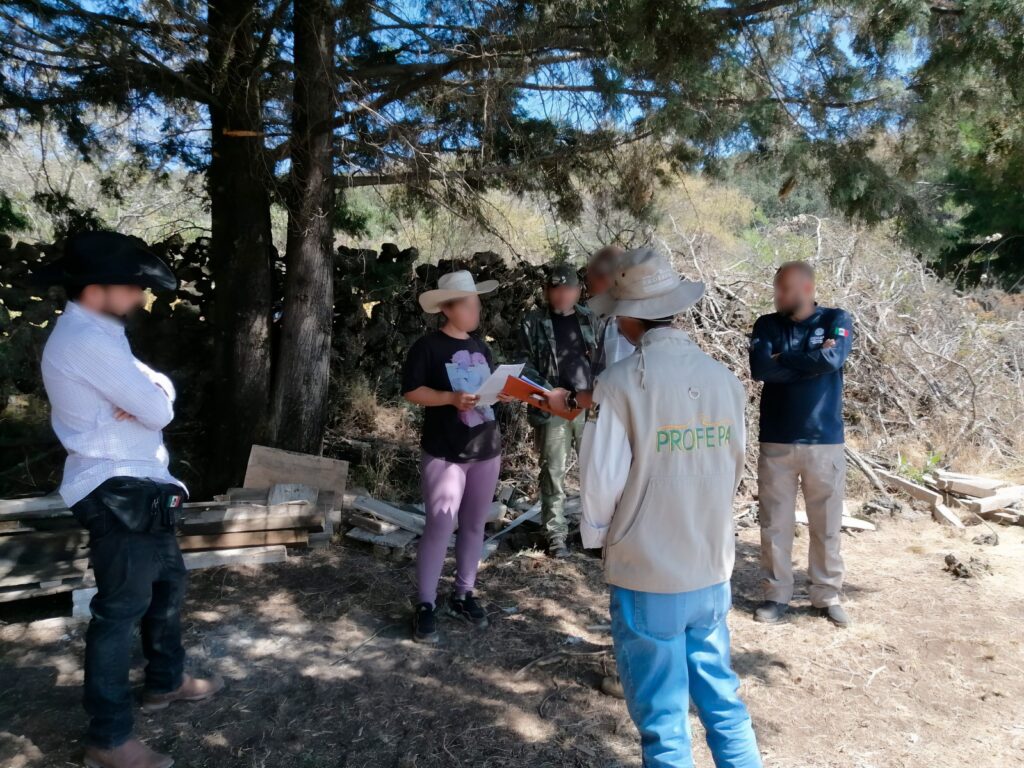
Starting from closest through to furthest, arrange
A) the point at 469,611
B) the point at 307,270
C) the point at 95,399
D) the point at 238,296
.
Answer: the point at 95,399 < the point at 469,611 < the point at 307,270 < the point at 238,296

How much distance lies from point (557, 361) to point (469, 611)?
1.80 m

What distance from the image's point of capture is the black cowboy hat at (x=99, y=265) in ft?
8.73

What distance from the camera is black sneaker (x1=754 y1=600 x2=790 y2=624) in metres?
4.36

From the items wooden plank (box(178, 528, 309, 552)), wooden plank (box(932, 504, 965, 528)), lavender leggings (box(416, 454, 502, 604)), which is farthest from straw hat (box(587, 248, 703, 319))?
wooden plank (box(932, 504, 965, 528))

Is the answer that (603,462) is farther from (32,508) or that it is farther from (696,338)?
(696,338)

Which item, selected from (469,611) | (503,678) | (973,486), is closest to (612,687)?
(503,678)

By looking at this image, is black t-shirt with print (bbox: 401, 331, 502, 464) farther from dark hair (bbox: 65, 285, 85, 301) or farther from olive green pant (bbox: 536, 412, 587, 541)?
dark hair (bbox: 65, 285, 85, 301)

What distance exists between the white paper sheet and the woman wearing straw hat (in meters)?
0.14

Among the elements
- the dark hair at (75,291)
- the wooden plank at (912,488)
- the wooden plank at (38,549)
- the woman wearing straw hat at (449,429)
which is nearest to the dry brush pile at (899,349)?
the wooden plank at (912,488)

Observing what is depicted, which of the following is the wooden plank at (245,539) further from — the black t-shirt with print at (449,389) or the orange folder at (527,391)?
the orange folder at (527,391)

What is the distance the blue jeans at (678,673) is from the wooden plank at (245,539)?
3.08 metres

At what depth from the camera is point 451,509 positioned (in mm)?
3811

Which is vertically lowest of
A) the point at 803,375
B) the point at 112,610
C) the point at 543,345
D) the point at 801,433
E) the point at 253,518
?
the point at 253,518

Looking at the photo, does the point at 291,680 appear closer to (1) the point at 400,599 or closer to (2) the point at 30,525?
(1) the point at 400,599
